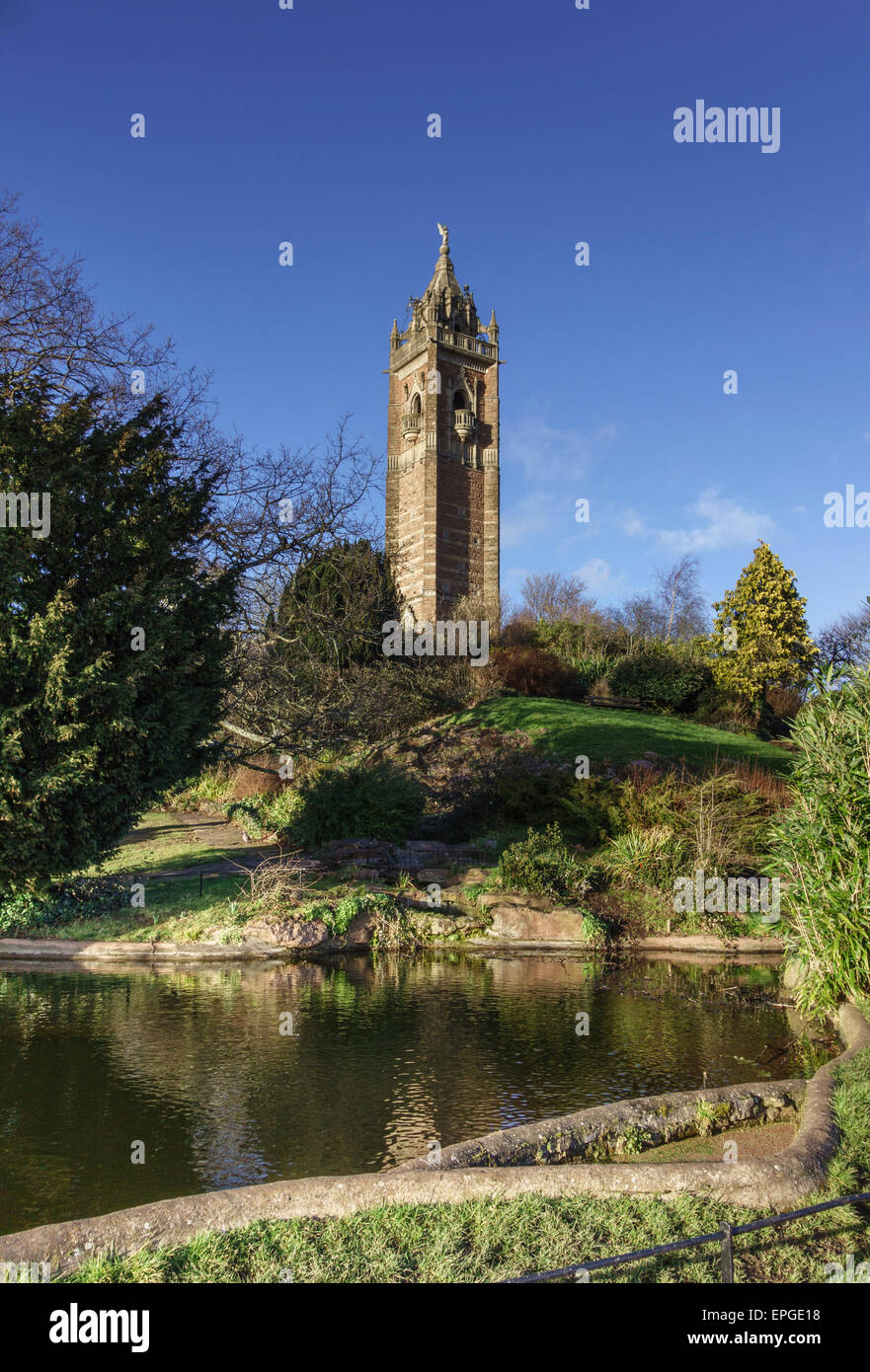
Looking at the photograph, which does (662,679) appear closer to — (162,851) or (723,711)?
(723,711)

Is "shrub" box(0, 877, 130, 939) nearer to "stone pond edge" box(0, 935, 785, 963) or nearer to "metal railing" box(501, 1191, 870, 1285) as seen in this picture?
"stone pond edge" box(0, 935, 785, 963)

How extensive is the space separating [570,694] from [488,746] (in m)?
10.1

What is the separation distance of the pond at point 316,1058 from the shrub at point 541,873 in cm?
228

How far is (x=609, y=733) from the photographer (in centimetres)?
2666

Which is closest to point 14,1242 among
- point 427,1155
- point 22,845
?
point 427,1155

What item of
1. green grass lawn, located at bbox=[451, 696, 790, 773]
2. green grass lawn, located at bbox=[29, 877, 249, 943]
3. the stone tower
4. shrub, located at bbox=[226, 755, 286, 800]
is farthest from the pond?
A: the stone tower

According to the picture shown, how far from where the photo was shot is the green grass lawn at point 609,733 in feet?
82.1

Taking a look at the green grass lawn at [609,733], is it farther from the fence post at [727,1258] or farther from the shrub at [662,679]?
the fence post at [727,1258]

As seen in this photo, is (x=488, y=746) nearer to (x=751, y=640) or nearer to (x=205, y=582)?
(x=205, y=582)

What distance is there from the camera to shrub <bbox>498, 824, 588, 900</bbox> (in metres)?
16.6

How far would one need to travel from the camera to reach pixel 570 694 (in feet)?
115

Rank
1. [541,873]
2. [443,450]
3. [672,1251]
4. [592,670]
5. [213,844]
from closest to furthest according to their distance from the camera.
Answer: [672,1251] < [541,873] < [213,844] < [592,670] < [443,450]

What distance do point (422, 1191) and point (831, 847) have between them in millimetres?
6278

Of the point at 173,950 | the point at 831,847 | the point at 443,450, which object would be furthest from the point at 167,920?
the point at 443,450
